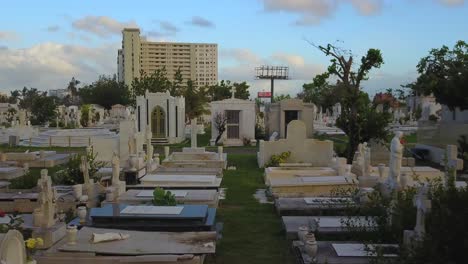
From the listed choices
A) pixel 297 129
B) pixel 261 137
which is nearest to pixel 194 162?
pixel 297 129

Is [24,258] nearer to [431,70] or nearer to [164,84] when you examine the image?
[431,70]

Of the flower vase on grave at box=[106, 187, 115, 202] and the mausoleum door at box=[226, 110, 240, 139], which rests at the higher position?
the mausoleum door at box=[226, 110, 240, 139]

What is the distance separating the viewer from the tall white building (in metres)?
118

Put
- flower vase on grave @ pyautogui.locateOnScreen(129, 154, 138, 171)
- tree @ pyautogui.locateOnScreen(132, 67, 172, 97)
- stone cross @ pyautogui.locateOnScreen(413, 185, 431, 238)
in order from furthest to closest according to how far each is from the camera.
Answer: tree @ pyautogui.locateOnScreen(132, 67, 172, 97) → flower vase on grave @ pyautogui.locateOnScreen(129, 154, 138, 171) → stone cross @ pyautogui.locateOnScreen(413, 185, 431, 238)

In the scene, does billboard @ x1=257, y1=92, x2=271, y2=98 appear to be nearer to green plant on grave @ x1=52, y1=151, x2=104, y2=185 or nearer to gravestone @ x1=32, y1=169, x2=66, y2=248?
green plant on grave @ x1=52, y1=151, x2=104, y2=185

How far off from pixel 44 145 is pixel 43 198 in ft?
82.7

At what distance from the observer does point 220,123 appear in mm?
31312

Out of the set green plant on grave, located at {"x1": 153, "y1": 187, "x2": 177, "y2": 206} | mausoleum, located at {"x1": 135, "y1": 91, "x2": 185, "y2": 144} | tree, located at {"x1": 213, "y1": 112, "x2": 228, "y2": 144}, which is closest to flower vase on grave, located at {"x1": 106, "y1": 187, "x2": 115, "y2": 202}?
green plant on grave, located at {"x1": 153, "y1": 187, "x2": 177, "y2": 206}

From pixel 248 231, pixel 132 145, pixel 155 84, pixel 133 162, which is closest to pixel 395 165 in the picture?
pixel 248 231

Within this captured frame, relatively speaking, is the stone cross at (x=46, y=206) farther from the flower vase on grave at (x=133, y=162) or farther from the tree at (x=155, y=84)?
the tree at (x=155, y=84)

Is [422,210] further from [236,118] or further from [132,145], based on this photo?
[236,118]

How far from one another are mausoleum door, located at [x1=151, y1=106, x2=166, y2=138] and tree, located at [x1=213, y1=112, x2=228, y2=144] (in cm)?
348

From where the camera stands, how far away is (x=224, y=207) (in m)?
12.4

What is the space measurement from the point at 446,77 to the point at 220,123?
13043mm
